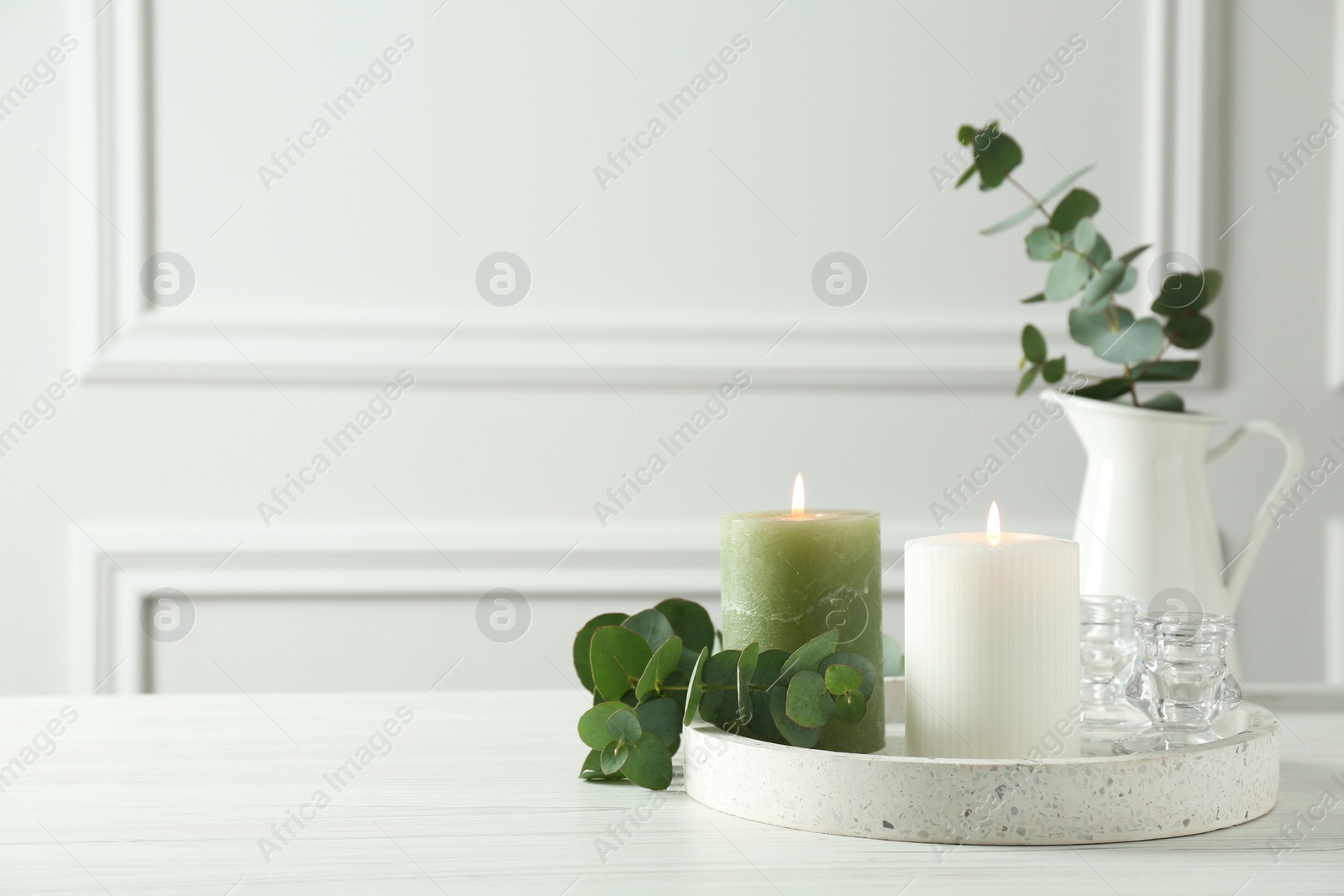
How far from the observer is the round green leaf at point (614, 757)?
1.57ft

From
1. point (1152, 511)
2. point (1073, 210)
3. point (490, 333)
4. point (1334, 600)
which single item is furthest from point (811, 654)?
point (1334, 600)

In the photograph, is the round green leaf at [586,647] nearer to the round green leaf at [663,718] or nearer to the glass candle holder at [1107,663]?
the round green leaf at [663,718]

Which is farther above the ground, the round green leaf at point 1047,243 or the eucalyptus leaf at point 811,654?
the round green leaf at point 1047,243

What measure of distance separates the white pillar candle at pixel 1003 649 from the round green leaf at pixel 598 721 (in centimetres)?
14

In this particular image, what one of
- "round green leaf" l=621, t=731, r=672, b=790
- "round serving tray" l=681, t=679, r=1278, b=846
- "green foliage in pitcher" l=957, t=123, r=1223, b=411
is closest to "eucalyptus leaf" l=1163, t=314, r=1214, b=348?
"green foliage in pitcher" l=957, t=123, r=1223, b=411

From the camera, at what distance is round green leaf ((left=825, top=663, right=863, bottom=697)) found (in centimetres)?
43

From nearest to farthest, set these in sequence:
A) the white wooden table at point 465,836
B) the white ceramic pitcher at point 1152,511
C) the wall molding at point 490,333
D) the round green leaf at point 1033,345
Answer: the white wooden table at point 465,836 < the white ceramic pitcher at point 1152,511 < the round green leaf at point 1033,345 < the wall molding at point 490,333

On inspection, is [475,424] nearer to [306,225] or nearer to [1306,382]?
[306,225]

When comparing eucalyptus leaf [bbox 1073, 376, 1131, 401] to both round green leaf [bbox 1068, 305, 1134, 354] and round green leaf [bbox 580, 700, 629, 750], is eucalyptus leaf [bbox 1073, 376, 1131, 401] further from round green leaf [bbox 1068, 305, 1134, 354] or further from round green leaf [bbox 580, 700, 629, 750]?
round green leaf [bbox 580, 700, 629, 750]

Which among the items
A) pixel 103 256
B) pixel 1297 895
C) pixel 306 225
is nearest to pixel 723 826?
pixel 1297 895

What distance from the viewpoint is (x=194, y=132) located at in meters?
1.31

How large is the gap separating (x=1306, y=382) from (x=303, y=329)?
131 cm

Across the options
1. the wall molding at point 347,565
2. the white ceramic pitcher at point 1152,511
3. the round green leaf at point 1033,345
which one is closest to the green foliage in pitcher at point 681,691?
the white ceramic pitcher at point 1152,511

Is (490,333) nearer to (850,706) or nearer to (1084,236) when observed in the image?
(1084,236)
